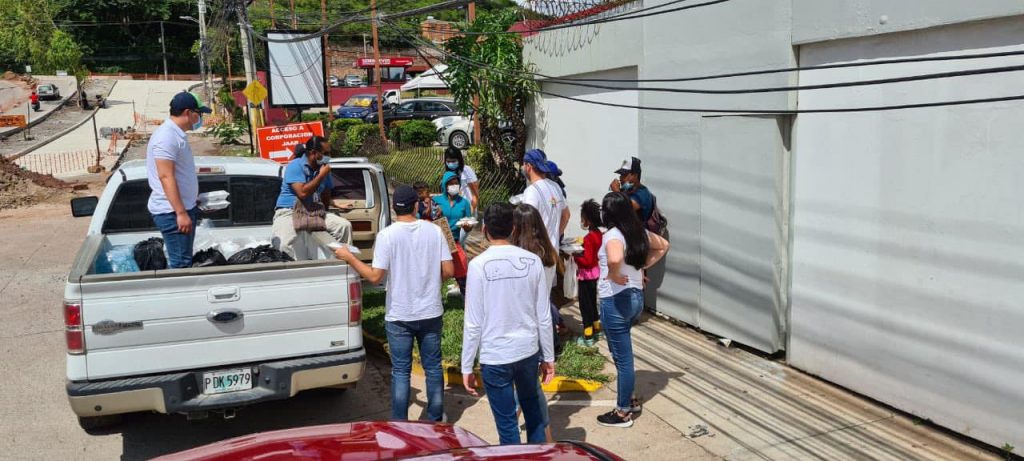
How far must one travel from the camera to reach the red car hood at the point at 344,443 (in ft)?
10.5

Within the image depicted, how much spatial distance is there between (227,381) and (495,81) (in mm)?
7803

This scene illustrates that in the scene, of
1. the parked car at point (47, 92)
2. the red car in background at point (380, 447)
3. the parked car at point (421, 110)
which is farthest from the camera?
the parked car at point (47, 92)

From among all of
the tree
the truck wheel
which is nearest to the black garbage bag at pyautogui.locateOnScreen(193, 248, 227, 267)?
the truck wheel

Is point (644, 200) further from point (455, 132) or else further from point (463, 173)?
point (455, 132)

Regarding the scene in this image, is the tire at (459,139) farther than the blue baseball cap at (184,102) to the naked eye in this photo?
Yes

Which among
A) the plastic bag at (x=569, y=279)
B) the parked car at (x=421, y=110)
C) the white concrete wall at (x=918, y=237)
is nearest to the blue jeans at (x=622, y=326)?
the white concrete wall at (x=918, y=237)

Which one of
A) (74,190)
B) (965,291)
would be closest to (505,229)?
(965,291)

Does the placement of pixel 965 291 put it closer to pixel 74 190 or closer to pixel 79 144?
pixel 74 190

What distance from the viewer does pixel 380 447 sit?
329cm

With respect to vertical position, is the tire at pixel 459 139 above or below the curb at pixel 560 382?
above

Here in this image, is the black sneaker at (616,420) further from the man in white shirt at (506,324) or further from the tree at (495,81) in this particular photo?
the tree at (495,81)

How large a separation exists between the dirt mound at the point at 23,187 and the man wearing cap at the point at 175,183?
16.8 metres

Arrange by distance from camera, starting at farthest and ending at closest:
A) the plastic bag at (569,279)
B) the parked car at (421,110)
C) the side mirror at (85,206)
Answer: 1. the parked car at (421,110)
2. the plastic bag at (569,279)
3. the side mirror at (85,206)

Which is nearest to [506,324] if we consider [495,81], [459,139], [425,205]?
[425,205]
